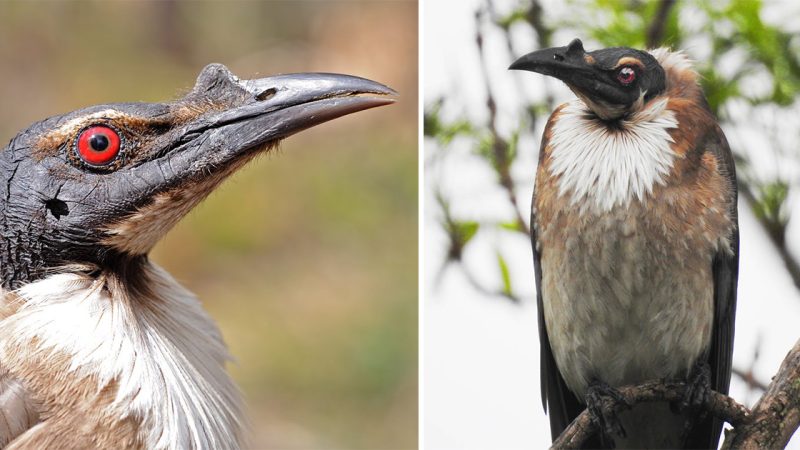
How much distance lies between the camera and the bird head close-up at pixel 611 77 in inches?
83.3

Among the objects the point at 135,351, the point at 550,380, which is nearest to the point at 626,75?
the point at 550,380

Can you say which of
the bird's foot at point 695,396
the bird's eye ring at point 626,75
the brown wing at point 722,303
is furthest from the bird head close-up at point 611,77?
the bird's foot at point 695,396

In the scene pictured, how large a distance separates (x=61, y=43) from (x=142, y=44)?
39cm

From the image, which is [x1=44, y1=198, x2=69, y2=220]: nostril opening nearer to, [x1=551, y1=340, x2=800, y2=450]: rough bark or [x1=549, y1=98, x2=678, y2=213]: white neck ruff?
[x1=549, y1=98, x2=678, y2=213]: white neck ruff

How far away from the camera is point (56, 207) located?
75.8 inches

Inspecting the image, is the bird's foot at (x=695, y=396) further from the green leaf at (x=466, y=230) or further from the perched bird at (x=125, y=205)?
the perched bird at (x=125, y=205)

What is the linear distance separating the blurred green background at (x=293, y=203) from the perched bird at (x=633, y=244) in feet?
6.99

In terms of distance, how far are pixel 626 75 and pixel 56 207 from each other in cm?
113

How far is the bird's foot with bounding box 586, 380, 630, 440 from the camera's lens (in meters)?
2.13

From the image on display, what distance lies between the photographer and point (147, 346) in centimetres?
192

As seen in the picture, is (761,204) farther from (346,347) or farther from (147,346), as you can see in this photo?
(346,347)

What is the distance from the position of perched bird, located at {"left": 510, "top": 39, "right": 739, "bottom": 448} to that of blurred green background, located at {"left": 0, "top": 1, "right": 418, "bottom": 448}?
2.13 m

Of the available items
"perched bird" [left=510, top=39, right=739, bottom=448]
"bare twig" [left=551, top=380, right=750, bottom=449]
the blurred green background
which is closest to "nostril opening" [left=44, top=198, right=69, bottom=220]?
"perched bird" [left=510, top=39, right=739, bottom=448]

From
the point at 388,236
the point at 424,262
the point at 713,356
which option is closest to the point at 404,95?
the point at 388,236
